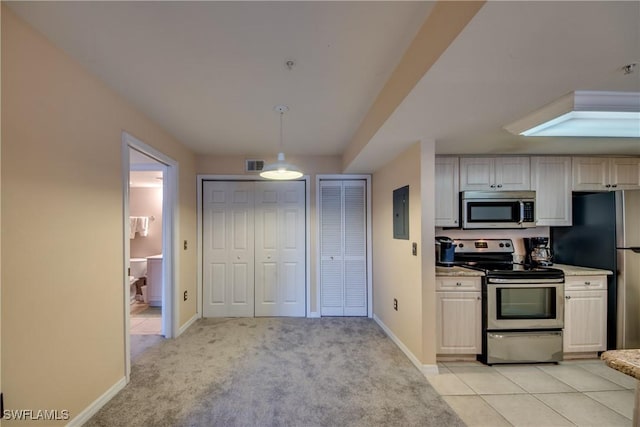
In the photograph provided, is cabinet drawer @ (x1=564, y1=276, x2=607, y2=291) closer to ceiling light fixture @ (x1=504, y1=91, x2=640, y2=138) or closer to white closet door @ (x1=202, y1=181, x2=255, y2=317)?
ceiling light fixture @ (x1=504, y1=91, x2=640, y2=138)

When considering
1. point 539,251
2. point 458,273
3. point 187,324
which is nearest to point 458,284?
point 458,273

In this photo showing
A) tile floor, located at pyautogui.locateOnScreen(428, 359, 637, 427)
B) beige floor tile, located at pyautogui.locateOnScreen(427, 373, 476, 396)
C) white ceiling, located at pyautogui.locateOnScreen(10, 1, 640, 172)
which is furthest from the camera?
beige floor tile, located at pyautogui.locateOnScreen(427, 373, 476, 396)

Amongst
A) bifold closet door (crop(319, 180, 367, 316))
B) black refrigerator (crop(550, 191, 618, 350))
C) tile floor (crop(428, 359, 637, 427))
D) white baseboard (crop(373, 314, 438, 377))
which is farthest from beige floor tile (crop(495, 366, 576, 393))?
bifold closet door (crop(319, 180, 367, 316))

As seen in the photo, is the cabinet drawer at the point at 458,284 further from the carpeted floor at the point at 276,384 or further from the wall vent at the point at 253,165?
the wall vent at the point at 253,165

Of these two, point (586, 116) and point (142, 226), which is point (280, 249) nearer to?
point (142, 226)

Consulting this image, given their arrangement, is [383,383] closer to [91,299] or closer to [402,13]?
[91,299]

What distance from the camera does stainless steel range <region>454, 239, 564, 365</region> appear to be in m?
2.58

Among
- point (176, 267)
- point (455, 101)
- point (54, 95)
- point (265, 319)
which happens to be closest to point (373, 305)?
point (265, 319)

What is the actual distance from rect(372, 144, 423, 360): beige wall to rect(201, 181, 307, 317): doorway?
109 centimetres

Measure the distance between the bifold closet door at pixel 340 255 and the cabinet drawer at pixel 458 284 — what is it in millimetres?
1524

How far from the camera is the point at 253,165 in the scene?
404 centimetres

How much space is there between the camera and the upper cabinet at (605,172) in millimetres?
3064

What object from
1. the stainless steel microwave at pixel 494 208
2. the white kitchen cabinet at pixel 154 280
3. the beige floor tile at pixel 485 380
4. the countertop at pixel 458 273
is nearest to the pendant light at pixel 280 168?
the countertop at pixel 458 273

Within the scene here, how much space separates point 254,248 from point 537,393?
3.43 meters
